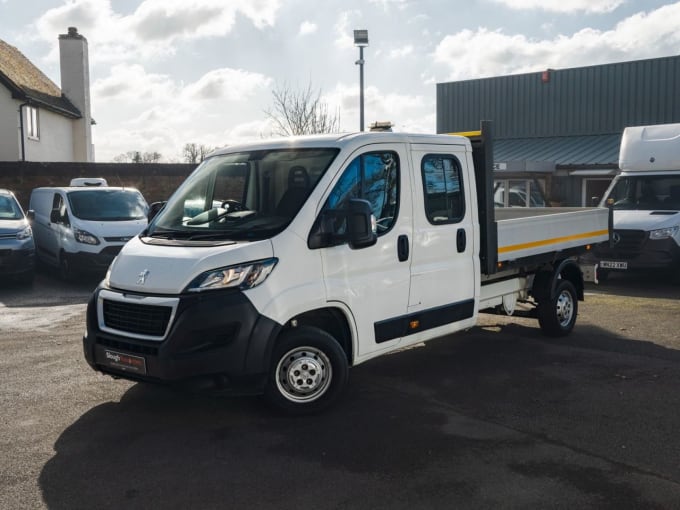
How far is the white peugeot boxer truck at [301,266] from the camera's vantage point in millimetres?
5223

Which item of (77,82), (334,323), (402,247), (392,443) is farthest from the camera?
(77,82)

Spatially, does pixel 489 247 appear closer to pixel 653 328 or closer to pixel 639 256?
pixel 653 328

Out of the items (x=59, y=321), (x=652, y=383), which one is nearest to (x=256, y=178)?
(x=652, y=383)

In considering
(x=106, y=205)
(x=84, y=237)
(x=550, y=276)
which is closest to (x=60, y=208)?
(x=106, y=205)

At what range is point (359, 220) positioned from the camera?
5.53 m

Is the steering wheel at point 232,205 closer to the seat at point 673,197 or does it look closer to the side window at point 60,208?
the side window at point 60,208

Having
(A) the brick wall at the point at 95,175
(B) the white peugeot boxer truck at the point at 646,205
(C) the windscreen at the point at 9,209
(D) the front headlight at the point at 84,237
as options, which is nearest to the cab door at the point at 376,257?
(B) the white peugeot boxer truck at the point at 646,205

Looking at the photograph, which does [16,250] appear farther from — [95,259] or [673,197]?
[673,197]

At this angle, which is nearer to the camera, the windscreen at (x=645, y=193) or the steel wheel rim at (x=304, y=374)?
the steel wheel rim at (x=304, y=374)

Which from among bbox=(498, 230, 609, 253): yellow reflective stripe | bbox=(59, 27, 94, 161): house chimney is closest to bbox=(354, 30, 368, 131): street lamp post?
bbox=(498, 230, 609, 253): yellow reflective stripe

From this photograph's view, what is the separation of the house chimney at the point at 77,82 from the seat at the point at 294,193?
28.2m

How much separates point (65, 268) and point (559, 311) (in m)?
9.44

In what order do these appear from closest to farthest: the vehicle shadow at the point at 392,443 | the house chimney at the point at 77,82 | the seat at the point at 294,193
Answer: the vehicle shadow at the point at 392,443 < the seat at the point at 294,193 < the house chimney at the point at 77,82

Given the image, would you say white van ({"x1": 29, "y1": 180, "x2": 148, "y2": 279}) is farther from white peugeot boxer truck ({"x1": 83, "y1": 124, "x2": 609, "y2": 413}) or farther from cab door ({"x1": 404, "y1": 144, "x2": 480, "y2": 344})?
cab door ({"x1": 404, "y1": 144, "x2": 480, "y2": 344})
